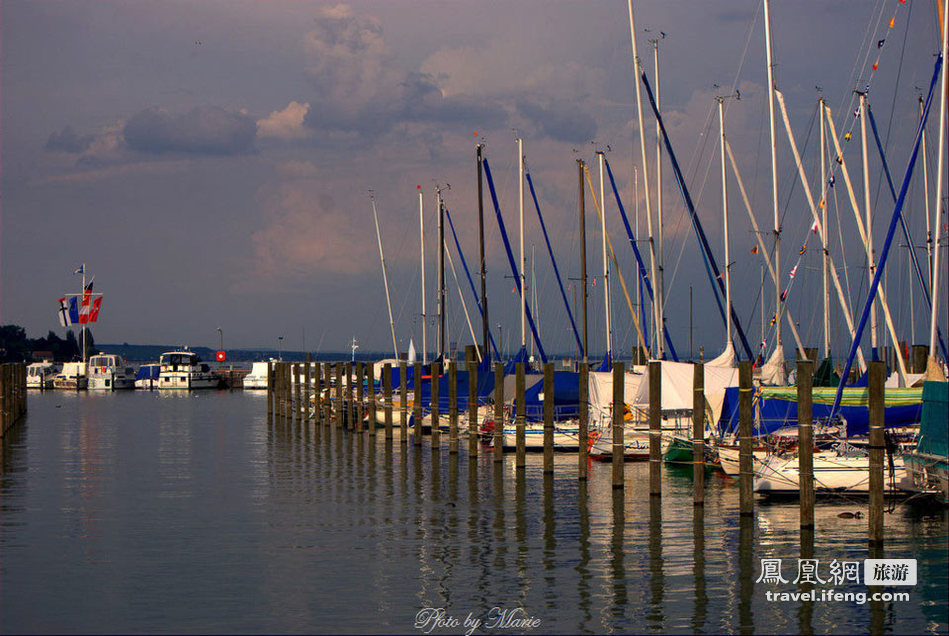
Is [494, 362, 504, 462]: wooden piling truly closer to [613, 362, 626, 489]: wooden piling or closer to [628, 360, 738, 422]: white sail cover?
[628, 360, 738, 422]: white sail cover

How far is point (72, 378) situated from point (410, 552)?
4399 inches

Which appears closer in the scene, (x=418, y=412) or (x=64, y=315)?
(x=418, y=412)

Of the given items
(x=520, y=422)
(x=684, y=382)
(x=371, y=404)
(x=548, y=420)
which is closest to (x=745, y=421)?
(x=548, y=420)

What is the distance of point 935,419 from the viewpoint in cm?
2372

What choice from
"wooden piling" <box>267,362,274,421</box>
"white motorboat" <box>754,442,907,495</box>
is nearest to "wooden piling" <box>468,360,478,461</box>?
"white motorboat" <box>754,442,907,495</box>

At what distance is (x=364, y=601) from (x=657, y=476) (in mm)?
12320

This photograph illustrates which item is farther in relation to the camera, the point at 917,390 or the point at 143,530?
the point at 917,390

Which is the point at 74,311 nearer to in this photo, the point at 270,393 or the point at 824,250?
the point at 270,393

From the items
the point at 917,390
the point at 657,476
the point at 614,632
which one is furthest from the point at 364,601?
the point at 917,390

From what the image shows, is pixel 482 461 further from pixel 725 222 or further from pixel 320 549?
pixel 320 549

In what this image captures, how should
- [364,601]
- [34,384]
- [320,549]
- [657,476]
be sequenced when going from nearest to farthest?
[364,601], [320,549], [657,476], [34,384]

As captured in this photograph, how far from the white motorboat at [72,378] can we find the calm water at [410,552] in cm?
8961

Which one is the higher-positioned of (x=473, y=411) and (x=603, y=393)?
(x=603, y=393)

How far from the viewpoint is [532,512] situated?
27922 millimetres
